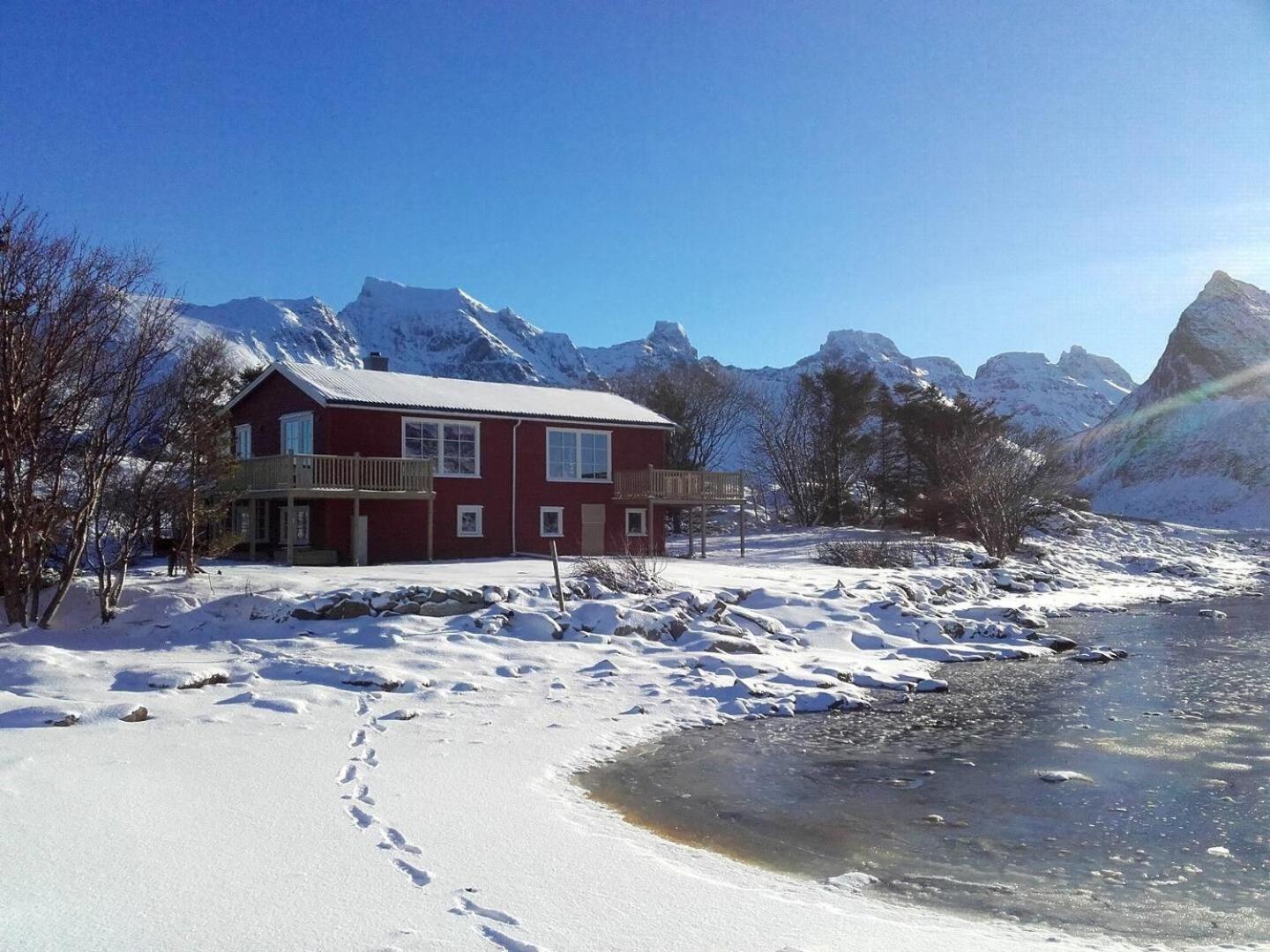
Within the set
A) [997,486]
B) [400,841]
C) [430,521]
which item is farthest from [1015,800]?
[997,486]

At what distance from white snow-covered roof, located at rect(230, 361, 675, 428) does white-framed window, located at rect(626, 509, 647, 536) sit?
261 centimetres

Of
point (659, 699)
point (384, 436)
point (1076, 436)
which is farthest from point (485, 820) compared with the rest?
point (1076, 436)

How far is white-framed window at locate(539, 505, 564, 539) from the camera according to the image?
90.8ft

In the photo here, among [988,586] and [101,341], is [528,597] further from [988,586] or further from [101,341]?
[988,586]

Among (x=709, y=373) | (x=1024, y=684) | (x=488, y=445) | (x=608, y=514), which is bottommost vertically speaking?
(x=1024, y=684)

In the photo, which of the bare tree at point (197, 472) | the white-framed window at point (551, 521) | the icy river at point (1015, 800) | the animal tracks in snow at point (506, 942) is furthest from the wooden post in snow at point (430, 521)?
the animal tracks in snow at point (506, 942)

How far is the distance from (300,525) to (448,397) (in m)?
5.13

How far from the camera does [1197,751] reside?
9.14 m

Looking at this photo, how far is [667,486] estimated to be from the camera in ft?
94.7

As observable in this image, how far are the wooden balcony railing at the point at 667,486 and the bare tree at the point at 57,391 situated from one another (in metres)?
15.8

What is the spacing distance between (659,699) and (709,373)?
4421 centimetres

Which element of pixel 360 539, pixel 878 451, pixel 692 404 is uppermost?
pixel 692 404

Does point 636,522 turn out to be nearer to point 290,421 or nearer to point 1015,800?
point 290,421

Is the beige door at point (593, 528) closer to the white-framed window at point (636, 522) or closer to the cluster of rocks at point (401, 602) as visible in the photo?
the white-framed window at point (636, 522)
